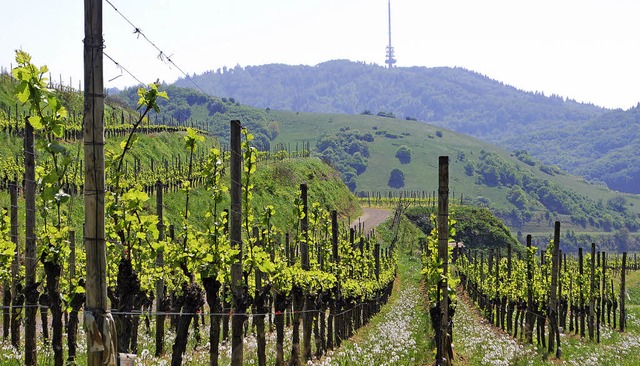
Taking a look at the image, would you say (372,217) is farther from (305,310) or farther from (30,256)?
(30,256)

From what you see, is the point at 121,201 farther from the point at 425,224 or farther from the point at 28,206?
the point at 425,224

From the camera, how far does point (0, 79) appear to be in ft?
237

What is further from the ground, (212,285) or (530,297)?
(212,285)

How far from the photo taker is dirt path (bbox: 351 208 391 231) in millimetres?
110356

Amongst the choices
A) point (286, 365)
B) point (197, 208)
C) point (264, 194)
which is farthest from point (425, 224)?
point (286, 365)

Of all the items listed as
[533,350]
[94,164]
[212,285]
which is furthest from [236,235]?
[533,350]

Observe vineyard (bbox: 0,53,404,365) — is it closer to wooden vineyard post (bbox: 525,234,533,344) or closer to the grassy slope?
wooden vineyard post (bbox: 525,234,533,344)

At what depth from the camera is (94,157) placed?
840 centimetres

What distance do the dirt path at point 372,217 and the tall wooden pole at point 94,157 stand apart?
96699 millimetres

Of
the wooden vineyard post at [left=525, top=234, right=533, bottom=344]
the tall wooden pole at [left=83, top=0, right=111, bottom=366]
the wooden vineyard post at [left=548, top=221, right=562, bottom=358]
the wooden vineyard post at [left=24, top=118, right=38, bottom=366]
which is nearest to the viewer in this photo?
the tall wooden pole at [left=83, top=0, right=111, bottom=366]

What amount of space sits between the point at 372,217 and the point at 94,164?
375 feet

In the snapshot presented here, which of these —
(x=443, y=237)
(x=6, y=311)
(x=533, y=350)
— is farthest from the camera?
(x=533, y=350)

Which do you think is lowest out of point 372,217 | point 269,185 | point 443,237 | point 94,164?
point 372,217

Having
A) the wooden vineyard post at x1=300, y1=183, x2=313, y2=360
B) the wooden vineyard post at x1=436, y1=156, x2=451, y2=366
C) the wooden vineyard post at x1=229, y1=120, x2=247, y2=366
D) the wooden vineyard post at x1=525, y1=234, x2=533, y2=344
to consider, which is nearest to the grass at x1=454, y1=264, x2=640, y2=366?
the wooden vineyard post at x1=525, y1=234, x2=533, y2=344
